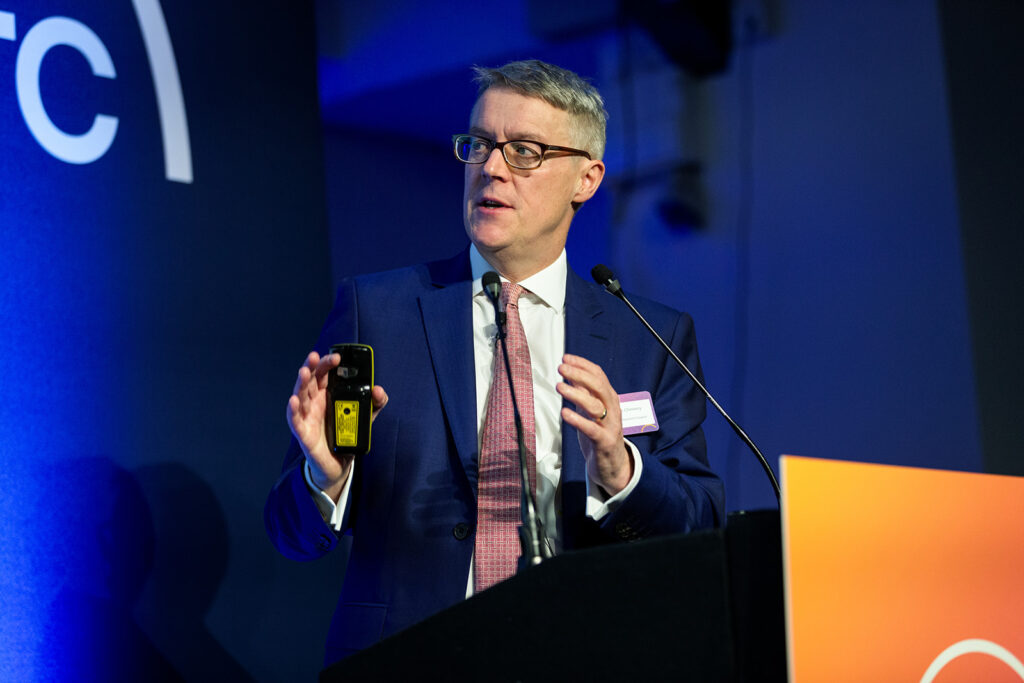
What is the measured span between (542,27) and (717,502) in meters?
3.16

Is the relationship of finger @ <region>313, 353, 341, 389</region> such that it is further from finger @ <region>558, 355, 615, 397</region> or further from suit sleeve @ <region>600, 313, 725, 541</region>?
suit sleeve @ <region>600, 313, 725, 541</region>

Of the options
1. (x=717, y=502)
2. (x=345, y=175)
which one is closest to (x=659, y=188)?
(x=345, y=175)

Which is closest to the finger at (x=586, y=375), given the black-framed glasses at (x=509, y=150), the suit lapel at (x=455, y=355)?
the suit lapel at (x=455, y=355)

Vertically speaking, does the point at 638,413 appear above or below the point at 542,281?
below

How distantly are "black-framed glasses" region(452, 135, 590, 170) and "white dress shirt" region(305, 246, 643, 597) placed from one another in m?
0.20

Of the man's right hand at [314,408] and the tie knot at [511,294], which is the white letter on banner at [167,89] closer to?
the tie knot at [511,294]

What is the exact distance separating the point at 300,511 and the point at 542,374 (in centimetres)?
58

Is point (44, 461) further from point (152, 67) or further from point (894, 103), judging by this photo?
point (894, 103)

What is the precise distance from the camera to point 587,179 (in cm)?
224

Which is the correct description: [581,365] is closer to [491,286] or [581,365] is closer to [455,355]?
[491,286]

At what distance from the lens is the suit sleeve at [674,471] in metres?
1.68

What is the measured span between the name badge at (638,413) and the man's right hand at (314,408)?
526 mm

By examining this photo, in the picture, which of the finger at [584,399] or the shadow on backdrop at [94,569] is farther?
the shadow on backdrop at [94,569]

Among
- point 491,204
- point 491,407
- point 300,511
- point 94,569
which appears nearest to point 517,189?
point 491,204
